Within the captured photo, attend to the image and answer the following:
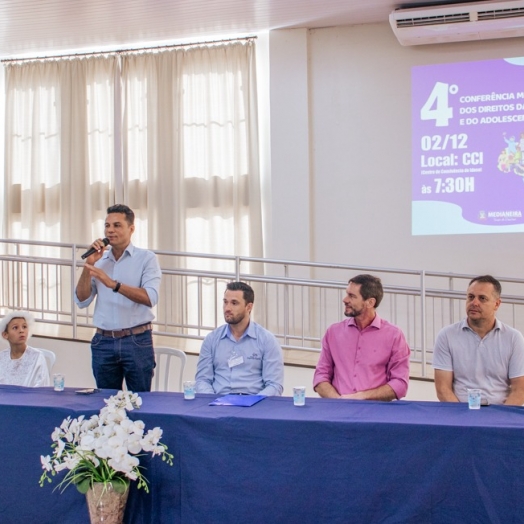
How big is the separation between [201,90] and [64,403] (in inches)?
198

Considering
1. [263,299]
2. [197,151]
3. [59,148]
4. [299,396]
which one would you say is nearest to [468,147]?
[263,299]

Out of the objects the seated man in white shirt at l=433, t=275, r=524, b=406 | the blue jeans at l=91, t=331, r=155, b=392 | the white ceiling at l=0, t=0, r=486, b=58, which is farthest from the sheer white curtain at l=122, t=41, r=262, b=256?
the seated man in white shirt at l=433, t=275, r=524, b=406

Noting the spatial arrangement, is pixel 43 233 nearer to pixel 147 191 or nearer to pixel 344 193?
pixel 147 191

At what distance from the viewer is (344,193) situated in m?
7.02

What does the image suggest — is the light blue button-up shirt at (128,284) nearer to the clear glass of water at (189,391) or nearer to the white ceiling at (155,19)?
the clear glass of water at (189,391)

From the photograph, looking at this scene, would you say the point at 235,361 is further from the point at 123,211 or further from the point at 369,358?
the point at 123,211

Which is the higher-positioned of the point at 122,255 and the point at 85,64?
the point at 85,64

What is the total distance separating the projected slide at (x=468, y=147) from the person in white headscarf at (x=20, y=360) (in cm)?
386

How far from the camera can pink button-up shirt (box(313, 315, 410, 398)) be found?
3.55 meters

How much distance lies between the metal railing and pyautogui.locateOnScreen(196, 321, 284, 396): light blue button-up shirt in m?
2.41

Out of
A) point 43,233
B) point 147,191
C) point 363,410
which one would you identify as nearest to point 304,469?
point 363,410

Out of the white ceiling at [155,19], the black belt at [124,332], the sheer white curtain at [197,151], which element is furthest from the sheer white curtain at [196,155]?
the black belt at [124,332]

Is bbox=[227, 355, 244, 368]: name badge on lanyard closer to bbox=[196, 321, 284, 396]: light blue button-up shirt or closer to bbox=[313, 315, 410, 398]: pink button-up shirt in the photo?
bbox=[196, 321, 284, 396]: light blue button-up shirt

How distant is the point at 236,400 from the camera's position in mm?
2914
